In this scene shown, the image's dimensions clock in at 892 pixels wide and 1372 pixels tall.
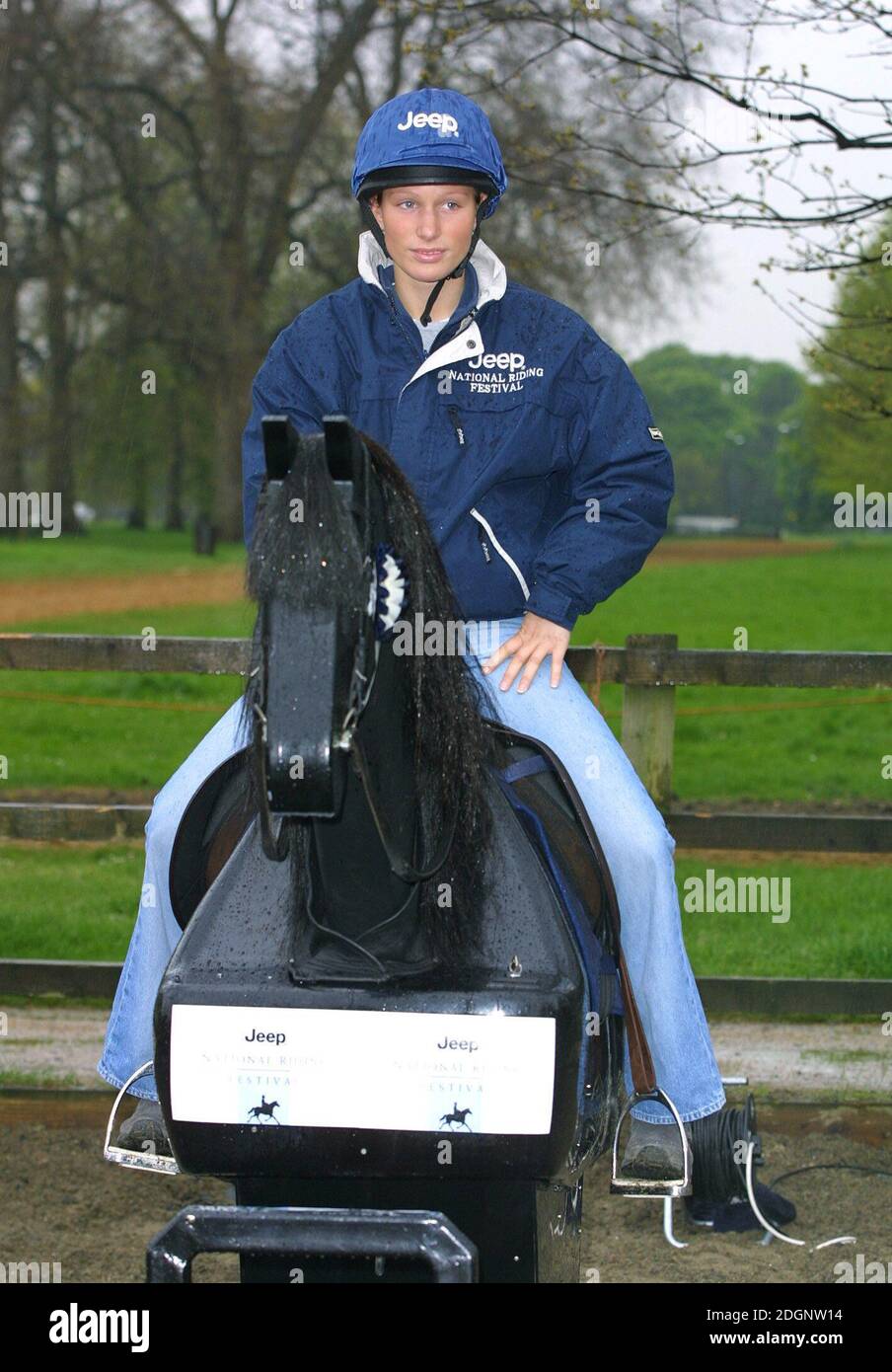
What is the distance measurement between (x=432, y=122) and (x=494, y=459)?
0.73 m

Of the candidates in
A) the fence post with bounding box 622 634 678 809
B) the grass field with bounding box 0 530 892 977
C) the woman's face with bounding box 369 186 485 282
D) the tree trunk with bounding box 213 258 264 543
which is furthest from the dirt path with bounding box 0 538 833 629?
the woman's face with bounding box 369 186 485 282

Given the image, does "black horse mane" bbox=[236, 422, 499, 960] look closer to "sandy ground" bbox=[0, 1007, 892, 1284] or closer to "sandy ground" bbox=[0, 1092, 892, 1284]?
"sandy ground" bbox=[0, 1092, 892, 1284]

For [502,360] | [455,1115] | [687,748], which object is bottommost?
[687,748]

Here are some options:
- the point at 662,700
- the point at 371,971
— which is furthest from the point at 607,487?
the point at 662,700

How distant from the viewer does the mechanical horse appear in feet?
7.96

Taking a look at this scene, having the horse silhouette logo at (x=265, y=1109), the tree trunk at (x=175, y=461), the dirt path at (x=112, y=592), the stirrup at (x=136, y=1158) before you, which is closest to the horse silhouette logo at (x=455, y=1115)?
the horse silhouette logo at (x=265, y=1109)

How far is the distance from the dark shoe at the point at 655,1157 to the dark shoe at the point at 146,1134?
1018 mm

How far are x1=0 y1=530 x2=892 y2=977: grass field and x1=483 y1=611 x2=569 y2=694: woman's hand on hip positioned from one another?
1.87 feet

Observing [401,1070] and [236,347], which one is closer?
[401,1070]

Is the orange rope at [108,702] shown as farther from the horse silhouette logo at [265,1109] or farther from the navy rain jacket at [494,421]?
the horse silhouette logo at [265,1109]

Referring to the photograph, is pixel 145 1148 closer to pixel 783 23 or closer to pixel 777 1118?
pixel 777 1118

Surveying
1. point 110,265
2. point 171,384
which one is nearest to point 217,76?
point 110,265

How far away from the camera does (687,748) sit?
1335cm

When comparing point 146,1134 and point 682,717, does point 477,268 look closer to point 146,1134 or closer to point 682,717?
point 146,1134
